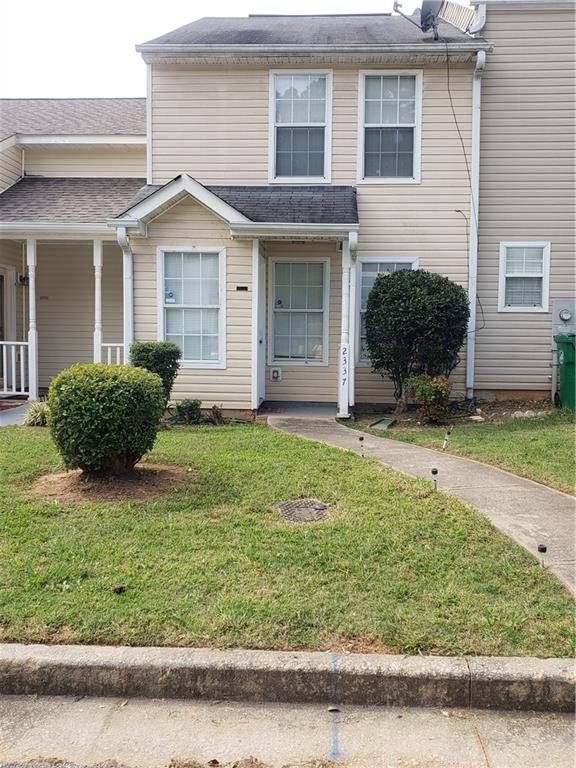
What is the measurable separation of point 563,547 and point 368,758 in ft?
8.60

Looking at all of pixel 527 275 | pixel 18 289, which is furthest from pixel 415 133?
pixel 18 289

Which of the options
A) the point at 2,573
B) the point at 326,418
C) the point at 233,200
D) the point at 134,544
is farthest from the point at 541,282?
the point at 2,573

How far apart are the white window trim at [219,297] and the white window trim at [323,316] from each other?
150cm

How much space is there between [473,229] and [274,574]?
904cm

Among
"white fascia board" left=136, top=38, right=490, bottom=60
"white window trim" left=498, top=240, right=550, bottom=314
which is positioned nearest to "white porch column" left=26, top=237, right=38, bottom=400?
"white fascia board" left=136, top=38, right=490, bottom=60

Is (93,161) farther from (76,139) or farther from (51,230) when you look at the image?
(51,230)

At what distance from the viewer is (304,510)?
18.2 feet

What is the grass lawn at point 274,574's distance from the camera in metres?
3.52

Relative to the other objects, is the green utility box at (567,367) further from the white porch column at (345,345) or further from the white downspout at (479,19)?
the white downspout at (479,19)

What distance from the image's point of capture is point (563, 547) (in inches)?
188

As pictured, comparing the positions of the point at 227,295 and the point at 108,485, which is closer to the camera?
the point at 108,485

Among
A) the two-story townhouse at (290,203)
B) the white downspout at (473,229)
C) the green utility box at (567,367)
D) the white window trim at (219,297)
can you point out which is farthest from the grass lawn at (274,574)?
the white downspout at (473,229)

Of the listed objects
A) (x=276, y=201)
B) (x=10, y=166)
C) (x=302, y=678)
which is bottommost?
(x=302, y=678)

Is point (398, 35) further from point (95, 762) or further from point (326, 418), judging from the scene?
point (95, 762)
